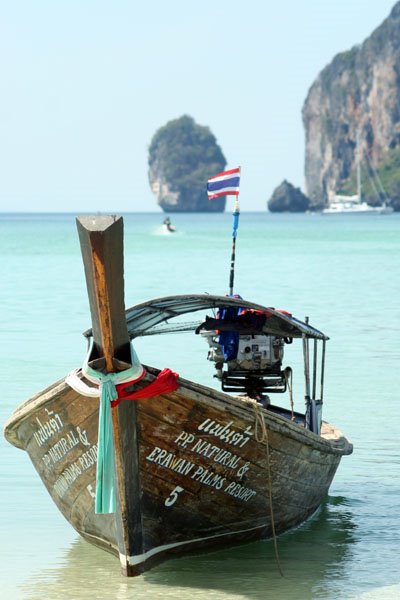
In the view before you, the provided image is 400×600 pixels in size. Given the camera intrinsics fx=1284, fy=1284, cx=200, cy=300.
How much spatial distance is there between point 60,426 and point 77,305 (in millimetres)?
26471

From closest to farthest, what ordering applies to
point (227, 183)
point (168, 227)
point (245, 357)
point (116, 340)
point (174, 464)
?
point (116, 340) < point (174, 464) < point (245, 357) < point (227, 183) < point (168, 227)

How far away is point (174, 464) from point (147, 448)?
12.1 inches

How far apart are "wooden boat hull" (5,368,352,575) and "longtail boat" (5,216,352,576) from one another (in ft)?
0.04

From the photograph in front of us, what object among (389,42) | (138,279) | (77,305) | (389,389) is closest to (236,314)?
(389,389)

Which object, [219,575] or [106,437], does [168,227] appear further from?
[106,437]

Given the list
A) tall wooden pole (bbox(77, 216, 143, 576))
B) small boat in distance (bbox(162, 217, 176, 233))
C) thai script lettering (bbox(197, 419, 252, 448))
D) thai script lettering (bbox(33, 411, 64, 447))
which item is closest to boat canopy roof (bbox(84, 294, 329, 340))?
thai script lettering (bbox(33, 411, 64, 447))

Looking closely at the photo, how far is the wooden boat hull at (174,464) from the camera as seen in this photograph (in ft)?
30.1

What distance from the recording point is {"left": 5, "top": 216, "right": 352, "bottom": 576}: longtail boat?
864cm

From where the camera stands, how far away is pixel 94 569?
10312 millimetres

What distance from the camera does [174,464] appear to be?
941 centimetres

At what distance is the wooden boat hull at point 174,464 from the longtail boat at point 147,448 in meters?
0.01

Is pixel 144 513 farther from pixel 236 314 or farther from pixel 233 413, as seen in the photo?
pixel 236 314

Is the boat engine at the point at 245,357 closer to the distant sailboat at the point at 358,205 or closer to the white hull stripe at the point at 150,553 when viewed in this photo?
the white hull stripe at the point at 150,553

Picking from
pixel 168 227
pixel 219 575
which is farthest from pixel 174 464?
pixel 168 227
